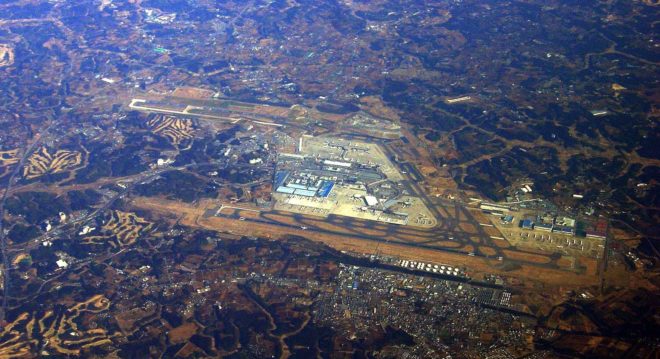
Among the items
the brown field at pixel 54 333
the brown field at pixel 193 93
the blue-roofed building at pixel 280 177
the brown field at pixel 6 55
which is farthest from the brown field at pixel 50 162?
the brown field at pixel 6 55

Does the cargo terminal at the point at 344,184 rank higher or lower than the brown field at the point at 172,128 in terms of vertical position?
lower

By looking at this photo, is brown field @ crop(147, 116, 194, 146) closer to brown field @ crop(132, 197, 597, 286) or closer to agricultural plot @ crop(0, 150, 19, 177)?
brown field @ crop(132, 197, 597, 286)

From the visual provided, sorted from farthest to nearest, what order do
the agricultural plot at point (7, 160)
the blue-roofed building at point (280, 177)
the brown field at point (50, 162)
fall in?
the agricultural plot at point (7, 160), the brown field at point (50, 162), the blue-roofed building at point (280, 177)

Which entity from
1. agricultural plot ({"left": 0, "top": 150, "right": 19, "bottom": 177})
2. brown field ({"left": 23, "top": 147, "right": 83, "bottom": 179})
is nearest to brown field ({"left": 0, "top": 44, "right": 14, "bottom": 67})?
agricultural plot ({"left": 0, "top": 150, "right": 19, "bottom": 177})

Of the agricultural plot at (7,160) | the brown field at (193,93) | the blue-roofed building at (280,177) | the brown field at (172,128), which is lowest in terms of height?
the blue-roofed building at (280,177)

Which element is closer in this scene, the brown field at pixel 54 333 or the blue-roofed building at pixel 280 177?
the brown field at pixel 54 333

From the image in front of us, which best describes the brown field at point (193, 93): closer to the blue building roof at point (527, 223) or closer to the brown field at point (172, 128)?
the brown field at point (172, 128)

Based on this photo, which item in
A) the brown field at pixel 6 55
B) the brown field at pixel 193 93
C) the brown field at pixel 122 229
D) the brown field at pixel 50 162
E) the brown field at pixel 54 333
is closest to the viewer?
the brown field at pixel 54 333
